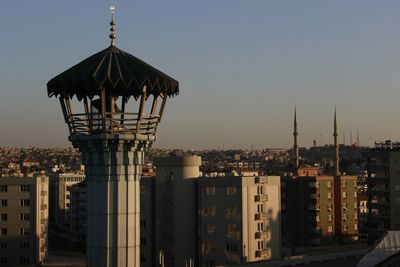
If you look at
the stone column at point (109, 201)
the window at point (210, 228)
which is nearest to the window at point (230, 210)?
the window at point (210, 228)

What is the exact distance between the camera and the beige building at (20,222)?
70.8 metres

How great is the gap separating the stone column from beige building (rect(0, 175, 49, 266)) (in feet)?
191

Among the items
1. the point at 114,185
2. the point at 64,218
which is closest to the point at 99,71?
the point at 114,185

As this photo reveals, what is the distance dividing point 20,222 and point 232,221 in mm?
24127

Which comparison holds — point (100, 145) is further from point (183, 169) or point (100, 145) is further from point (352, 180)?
point (352, 180)

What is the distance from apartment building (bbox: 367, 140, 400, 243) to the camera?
73.7m

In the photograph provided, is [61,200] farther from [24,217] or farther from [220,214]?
[220,214]

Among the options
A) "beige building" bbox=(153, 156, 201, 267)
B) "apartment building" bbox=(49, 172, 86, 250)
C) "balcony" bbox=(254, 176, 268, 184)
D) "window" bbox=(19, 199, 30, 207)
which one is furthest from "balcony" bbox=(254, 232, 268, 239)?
"apartment building" bbox=(49, 172, 86, 250)

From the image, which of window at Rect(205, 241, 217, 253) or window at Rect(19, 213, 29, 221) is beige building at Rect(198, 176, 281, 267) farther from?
window at Rect(19, 213, 29, 221)

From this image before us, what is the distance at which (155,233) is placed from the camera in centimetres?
6869

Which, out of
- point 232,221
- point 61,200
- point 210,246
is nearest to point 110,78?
point 232,221

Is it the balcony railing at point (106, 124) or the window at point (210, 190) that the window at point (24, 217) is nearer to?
the window at point (210, 190)

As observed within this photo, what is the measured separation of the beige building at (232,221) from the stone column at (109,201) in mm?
47949

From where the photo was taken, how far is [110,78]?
14.5 metres
